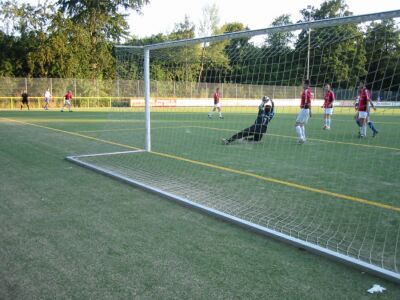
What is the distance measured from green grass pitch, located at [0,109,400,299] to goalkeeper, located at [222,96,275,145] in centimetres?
248

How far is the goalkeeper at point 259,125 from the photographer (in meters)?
11.1

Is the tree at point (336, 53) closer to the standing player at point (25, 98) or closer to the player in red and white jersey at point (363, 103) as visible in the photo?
the player in red and white jersey at point (363, 103)

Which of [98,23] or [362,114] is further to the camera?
[98,23]

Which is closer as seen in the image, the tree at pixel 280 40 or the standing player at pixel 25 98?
the tree at pixel 280 40

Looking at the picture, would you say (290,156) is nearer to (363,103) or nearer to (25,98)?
(363,103)

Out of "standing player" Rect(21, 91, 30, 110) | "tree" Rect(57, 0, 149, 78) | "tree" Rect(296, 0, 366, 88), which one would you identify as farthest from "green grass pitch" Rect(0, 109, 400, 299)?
"tree" Rect(57, 0, 149, 78)

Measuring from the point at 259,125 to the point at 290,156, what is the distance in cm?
273

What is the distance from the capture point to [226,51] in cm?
1016

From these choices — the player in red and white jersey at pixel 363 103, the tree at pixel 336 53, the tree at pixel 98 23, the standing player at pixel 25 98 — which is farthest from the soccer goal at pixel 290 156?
the tree at pixel 98 23

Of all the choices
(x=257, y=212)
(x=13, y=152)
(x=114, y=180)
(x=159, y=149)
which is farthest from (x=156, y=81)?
(x=257, y=212)

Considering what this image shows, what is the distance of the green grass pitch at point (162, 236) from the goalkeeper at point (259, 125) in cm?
248

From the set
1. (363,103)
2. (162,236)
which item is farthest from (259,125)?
Answer: (162,236)

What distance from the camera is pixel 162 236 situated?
406cm

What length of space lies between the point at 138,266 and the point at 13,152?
289 inches
